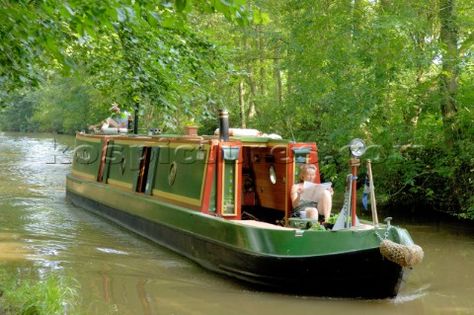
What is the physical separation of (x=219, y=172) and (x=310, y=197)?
48.6 inches

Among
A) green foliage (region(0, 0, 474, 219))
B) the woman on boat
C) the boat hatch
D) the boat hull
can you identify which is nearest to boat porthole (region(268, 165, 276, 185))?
the woman on boat

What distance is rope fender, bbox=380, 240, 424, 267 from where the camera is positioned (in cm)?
601

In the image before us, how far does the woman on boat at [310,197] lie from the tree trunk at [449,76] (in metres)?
4.22

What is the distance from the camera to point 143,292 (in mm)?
6754

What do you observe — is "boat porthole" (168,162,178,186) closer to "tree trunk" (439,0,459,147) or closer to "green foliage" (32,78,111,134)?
"tree trunk" (439,0,459,147)

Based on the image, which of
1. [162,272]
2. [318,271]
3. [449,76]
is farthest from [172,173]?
[449,76]

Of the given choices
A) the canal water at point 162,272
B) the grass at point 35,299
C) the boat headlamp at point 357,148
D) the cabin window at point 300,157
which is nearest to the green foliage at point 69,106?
the canal water at point 162,272

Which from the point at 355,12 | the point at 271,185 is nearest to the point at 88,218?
the point at 271,185

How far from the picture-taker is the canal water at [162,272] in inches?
249

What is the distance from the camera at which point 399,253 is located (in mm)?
6012

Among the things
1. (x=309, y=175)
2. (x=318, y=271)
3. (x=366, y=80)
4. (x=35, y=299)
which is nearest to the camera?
(x=35, y=299)

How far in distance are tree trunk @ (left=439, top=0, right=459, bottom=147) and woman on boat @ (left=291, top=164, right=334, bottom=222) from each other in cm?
422

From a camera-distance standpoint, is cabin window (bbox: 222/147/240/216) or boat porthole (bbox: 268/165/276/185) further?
boat porthole (bbox: 268/165/276/185)

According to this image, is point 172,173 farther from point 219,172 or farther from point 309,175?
point 309,175
